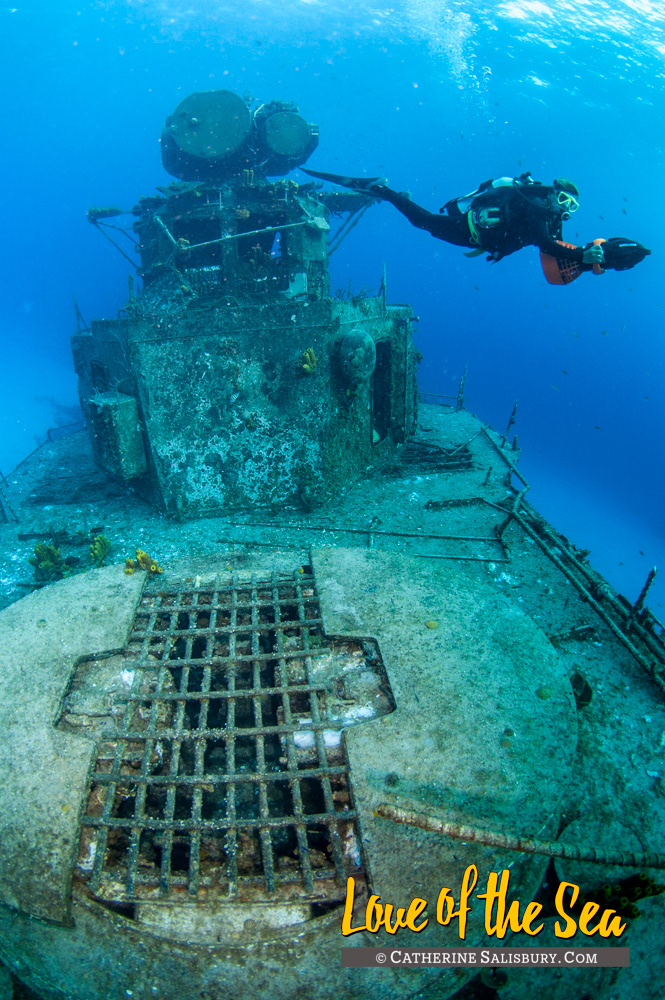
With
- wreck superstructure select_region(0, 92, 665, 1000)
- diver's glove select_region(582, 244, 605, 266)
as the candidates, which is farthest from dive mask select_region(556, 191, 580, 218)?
wreck superstructure select_region(0, 92, 665, 1000)

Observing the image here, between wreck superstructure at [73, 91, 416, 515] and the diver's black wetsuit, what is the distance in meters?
2.90

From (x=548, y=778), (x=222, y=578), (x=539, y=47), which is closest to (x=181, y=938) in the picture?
(x=548, y=778)

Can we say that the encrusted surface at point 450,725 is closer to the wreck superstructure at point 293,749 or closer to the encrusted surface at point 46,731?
the wreck superstructure at point 293,749

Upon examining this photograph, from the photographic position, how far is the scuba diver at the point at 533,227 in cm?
443

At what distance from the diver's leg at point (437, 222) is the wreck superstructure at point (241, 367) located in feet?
6.42

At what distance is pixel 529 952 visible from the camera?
9.36 ft

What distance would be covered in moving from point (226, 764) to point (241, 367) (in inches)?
248

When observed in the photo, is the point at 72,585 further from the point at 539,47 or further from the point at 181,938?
the point at 539,47

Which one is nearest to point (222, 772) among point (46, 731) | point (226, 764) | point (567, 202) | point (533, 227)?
point (226, 764)

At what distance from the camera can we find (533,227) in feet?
16.2

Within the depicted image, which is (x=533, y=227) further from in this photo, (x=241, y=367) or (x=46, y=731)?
(x=46, y=731)

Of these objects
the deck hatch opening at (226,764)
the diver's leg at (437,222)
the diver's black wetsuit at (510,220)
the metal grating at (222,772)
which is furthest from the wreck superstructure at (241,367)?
the metal grating at (222,772)

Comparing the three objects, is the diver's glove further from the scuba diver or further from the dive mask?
the dive mask

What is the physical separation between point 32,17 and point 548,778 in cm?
7169
